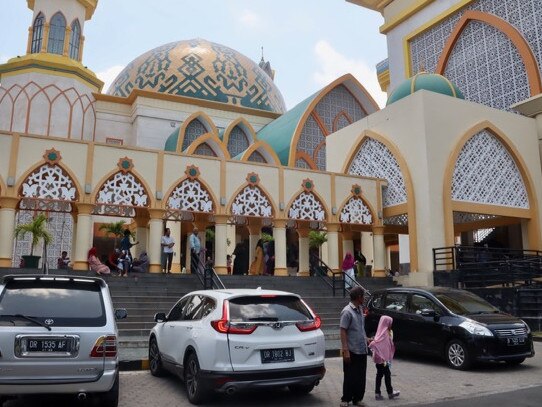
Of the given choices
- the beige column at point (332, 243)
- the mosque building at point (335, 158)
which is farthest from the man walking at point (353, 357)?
the beige column at point (332, 243)

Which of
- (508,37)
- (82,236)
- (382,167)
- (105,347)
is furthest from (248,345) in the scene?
(508,37)

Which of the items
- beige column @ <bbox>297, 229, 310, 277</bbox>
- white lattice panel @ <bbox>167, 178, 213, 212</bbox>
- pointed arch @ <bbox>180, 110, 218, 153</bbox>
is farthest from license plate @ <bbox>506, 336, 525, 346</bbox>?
pointed arch @ <bbox>180, 110, 218, 153</bbox>

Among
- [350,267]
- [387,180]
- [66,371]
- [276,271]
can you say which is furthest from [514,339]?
[387,180]

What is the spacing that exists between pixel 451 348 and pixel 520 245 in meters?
15.4

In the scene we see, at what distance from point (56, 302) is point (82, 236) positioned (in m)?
9.78

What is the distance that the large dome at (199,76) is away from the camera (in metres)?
35.6

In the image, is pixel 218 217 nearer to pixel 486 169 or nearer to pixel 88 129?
pixel 486 169

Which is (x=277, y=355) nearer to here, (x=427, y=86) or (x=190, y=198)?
(x=190, y=198)

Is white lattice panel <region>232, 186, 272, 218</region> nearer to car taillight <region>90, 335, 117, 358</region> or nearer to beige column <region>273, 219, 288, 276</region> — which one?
beige column <region>273, 219, 288, 276</region>

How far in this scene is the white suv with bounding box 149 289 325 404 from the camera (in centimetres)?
→ 529

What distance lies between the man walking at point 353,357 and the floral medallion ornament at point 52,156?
37.0 ft

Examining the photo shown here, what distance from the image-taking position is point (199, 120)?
3194 centimetres

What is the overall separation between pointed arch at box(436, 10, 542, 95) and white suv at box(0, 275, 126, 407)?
19733mm

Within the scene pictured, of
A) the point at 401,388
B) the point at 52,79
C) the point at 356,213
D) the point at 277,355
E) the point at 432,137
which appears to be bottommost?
the point at 401,388
